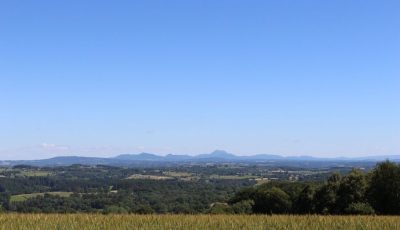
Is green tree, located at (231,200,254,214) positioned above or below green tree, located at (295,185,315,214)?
below

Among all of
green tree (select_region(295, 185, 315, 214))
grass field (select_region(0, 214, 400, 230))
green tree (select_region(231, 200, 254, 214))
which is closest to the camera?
grass field (select_region(0, 214, 400, 230))

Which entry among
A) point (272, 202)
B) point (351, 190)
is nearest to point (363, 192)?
point (351, 190)

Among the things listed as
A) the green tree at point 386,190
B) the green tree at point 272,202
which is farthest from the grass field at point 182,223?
the green tree at point 272,202

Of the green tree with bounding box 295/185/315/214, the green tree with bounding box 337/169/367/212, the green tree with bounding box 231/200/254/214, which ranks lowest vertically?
the green tree with bounding box 231/200/254/214

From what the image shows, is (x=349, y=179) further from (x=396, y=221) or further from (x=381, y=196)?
(x=396, y=221)

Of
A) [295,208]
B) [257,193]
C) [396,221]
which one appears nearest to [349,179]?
[295,208]

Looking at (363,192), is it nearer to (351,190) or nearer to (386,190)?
(351,190)

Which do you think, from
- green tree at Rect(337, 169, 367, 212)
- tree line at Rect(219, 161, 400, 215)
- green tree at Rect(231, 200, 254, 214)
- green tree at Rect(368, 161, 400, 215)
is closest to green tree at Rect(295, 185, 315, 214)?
tree line at Rect(219, 161, 400, 215)

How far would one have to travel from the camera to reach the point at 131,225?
1434 cm

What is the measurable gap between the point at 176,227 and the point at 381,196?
29.7 meters

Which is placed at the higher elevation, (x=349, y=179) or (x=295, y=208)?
(x=349, y=179)

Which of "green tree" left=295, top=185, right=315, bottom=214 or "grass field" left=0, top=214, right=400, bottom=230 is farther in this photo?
"green tree" left=295, top=185, right=315, bottom=214

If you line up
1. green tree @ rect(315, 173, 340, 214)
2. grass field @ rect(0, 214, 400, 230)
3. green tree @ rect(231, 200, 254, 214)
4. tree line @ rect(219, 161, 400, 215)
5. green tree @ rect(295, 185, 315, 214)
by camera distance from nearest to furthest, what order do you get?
grass field @ rect(0, 214, 400, 230), tree line @ rect(219, 161, 400, 215), green tree @ rect(315, 173, 340, 214), green tree @ rect(295, 185, 315, 214), green tree @ rect(231, 200, 254, 214)

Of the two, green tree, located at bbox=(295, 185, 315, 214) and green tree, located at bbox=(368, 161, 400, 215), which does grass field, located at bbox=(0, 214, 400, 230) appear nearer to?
green tree, located at bbox=(368, 161, 400, 215)
